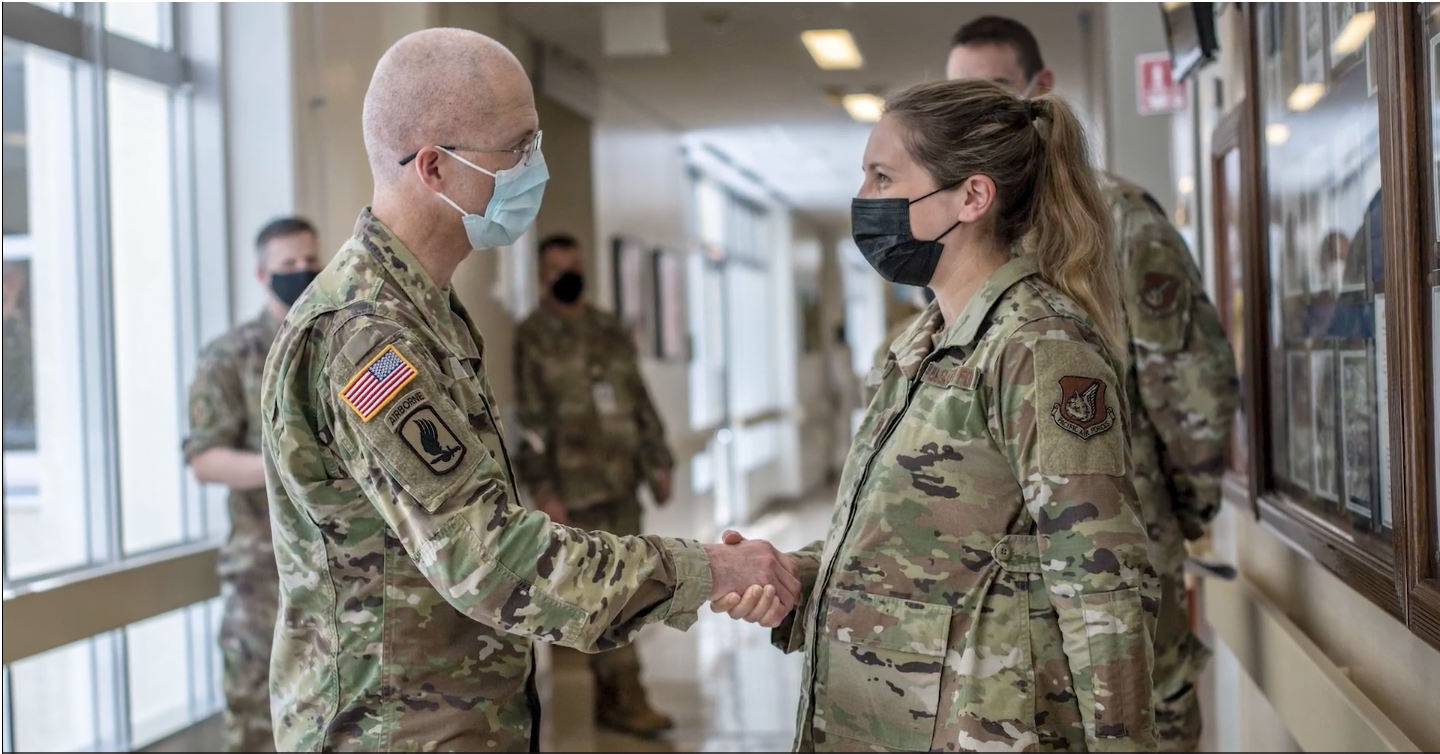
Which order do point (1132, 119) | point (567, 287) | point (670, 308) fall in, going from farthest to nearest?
1. point (670, 308)
2. point (567, 287)
3. point (1132, 119)

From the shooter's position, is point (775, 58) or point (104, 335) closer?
point (104, 335)

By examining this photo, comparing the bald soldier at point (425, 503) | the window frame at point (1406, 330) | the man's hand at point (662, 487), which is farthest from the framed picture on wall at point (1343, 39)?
the man's hand at point (662, 487)

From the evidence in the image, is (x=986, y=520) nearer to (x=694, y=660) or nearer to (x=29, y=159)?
(x=29, y=159)

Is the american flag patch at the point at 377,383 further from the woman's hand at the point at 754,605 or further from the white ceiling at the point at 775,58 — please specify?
Answer: the white ceiling at the point at 775,58

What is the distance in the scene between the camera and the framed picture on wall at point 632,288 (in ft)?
22.8

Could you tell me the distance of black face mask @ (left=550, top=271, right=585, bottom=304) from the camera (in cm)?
491

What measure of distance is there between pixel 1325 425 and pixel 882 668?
3.69 ft

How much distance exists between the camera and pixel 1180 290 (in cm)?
235

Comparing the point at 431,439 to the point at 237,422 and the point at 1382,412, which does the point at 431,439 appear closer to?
the point at 1382,412

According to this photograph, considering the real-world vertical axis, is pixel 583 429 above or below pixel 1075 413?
below

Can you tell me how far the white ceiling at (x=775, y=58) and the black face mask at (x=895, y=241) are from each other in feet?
5.18

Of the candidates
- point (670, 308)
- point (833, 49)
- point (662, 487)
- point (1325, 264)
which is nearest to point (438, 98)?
point (1325, 264)

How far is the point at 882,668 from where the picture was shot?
1.64 meters

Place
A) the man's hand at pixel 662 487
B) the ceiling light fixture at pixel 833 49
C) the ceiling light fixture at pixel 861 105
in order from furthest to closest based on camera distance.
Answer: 1. the ceiling light fixture at pixel 861 105
2. the ceiling light fixture at pixel 833 49
3. the man's hand at pixel 662 487
